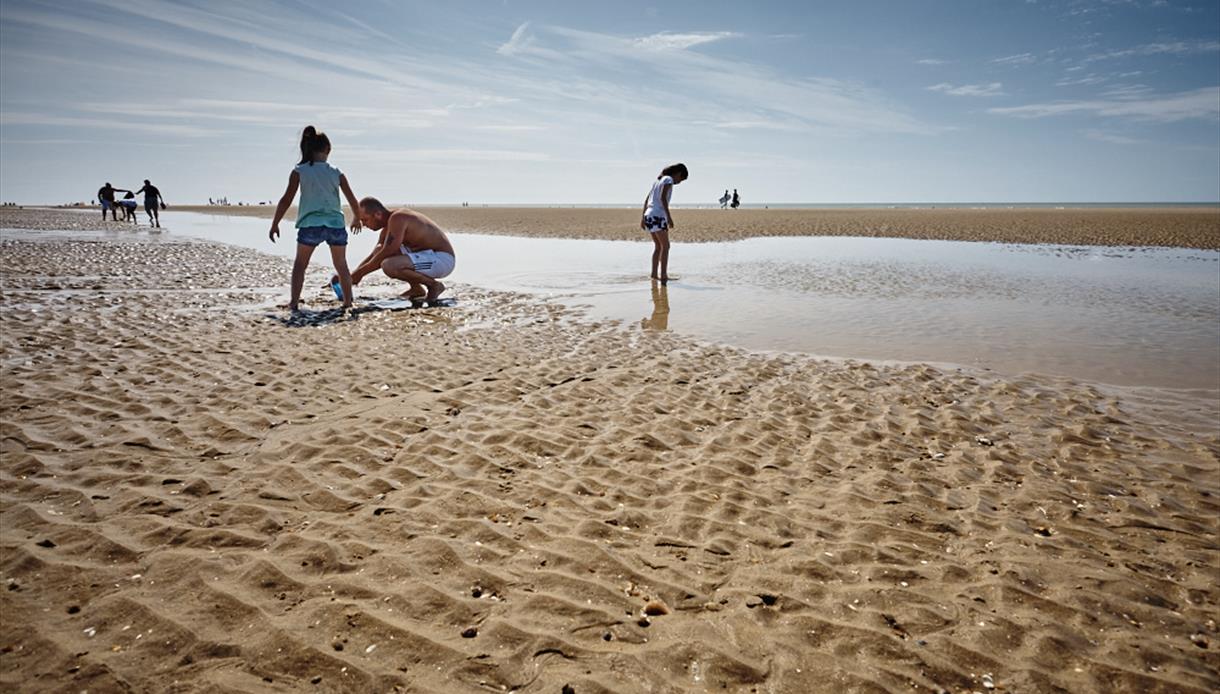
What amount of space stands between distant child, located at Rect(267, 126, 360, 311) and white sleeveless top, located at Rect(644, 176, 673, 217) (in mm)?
6239

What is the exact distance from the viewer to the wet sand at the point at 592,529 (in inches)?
97.5

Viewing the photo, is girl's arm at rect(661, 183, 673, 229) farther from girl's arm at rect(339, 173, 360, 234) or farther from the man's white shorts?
girl's arm at rect(339, 173, 360, 234)

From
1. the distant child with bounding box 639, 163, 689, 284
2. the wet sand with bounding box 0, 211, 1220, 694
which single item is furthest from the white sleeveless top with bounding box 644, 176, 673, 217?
the wet sand with bounding box 0, 211, 1220, 694

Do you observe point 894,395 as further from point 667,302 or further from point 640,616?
point 667,302

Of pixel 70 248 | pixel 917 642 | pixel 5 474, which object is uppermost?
pixel 70 248

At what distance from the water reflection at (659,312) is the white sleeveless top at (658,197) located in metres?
1.59

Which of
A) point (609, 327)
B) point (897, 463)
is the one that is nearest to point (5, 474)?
point (897, 463)

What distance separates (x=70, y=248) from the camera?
18.3 metres

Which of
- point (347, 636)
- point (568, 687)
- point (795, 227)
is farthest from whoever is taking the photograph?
point (795, 227)

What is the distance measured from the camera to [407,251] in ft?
35.2

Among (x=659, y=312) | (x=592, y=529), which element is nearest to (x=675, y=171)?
(x=659, y=312)

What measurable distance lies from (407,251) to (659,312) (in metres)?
4.54

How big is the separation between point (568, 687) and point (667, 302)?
923cm

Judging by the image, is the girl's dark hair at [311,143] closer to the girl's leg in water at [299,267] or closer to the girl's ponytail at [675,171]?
the girl's leg in water at [299,267]
